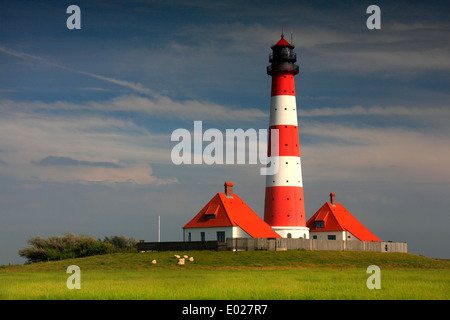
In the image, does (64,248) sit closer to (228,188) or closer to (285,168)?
(228,188)

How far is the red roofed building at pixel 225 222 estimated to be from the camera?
64.1m

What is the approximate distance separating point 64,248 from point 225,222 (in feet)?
65.7

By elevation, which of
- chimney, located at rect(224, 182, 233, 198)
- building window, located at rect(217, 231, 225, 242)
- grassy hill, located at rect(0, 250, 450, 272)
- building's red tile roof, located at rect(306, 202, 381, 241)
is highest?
chimney, located at rect(224, 182, 233, 198)

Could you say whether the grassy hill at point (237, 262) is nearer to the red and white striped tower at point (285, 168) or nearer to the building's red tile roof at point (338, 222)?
the red and white striped tower at point (285, 168)

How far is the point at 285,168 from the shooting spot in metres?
66.9

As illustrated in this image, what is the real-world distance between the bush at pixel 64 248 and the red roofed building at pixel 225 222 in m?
8.17

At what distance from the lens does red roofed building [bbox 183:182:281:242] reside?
64.1 meters

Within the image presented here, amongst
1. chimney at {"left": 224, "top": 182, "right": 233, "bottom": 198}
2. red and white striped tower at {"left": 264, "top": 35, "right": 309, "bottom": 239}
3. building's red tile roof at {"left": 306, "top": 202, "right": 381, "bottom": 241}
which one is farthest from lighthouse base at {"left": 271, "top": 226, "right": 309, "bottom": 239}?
building's red tile roof at {"left": 306, "top": 202, "right": 381, "bottom": 241}

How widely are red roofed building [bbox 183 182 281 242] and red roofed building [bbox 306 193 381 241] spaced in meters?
13.3

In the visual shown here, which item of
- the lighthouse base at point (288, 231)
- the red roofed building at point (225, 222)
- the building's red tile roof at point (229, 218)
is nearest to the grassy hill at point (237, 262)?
the red roofed building at point (225, 222)

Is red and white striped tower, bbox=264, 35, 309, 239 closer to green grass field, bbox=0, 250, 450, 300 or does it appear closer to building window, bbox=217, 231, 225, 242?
building window, bbox=217, 231, 225, 242

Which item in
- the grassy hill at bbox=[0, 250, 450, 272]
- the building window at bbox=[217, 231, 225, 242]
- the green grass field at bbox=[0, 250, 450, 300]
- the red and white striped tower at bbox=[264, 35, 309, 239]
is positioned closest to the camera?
the green grass field at bbox=[0, 250, 450, 300]
